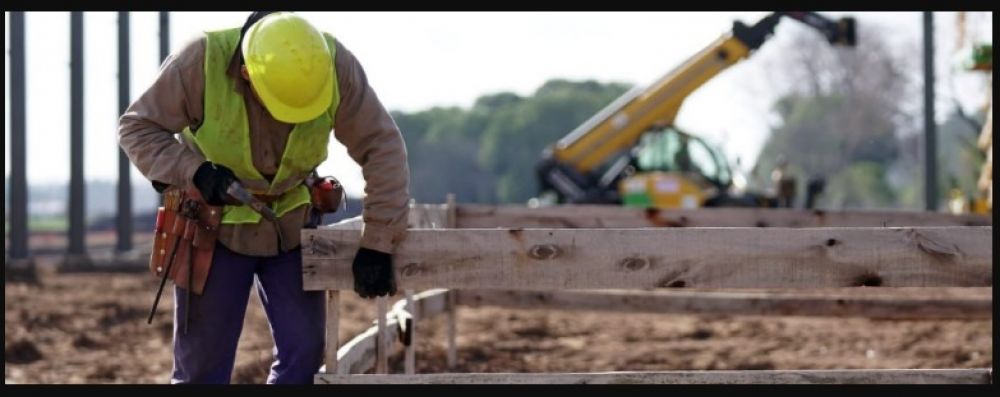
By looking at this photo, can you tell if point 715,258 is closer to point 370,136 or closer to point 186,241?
point 370,136

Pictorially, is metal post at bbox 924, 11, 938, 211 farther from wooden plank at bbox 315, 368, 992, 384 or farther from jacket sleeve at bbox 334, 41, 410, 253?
jacket sleeve at bbox 334, 41, 410, 253

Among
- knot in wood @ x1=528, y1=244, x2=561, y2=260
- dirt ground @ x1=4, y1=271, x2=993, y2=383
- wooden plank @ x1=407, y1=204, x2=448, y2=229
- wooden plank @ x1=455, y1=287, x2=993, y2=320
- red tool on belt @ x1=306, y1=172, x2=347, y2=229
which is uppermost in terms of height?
red tool on belt @ x1=306, y1=172, x2=347, y2=229

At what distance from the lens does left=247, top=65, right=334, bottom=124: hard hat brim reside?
4605mm

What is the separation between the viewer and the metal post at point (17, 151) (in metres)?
23.5

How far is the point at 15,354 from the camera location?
10547 millimetres

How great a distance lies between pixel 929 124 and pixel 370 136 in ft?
62.4

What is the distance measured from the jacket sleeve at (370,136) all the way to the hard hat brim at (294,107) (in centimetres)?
14

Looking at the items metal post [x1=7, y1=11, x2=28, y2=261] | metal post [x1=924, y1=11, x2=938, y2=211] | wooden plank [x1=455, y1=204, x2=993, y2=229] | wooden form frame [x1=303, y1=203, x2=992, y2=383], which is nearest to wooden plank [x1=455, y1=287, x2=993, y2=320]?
wooden plank [x1=455, y1=204, x2=993, y2=229]

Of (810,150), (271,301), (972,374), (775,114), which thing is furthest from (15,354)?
(810,150)

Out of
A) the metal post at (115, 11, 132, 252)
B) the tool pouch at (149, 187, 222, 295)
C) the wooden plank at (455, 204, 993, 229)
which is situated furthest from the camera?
the metal post at (115, 11, 132, 252)

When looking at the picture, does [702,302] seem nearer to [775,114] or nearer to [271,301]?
[271,301]

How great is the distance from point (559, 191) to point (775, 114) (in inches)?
1408

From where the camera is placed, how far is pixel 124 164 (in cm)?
2530

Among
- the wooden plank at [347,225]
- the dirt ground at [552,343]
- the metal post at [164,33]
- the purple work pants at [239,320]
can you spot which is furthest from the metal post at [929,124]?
the purple work pants at [239,320]
